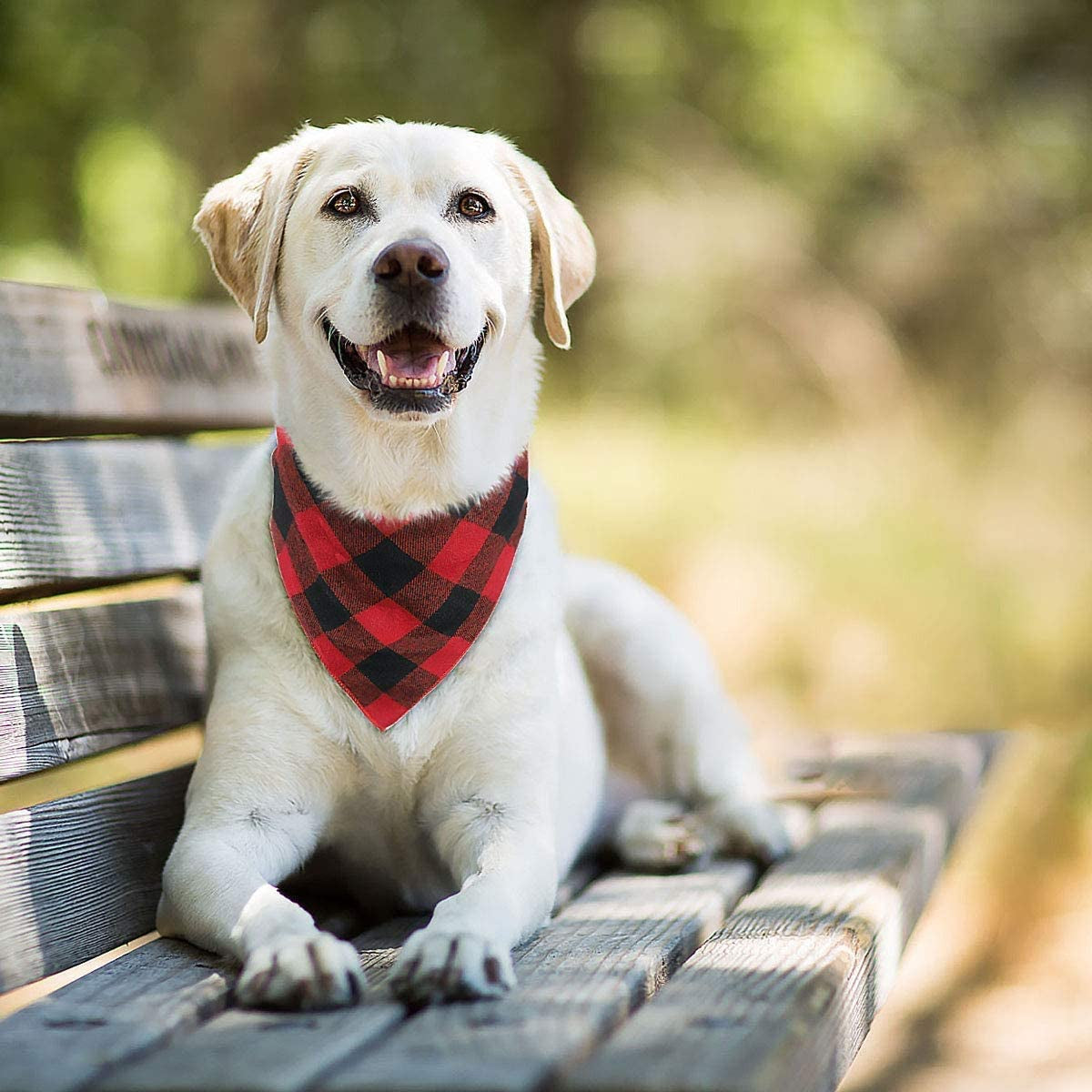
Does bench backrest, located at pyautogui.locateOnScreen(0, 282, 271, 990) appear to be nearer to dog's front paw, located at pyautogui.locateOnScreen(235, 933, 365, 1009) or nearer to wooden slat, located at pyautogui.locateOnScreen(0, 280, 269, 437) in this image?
wooden slat, located at pyautogui.locateOnScreen(0, 280, 269, 437)

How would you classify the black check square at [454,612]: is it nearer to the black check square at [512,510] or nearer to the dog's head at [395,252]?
the black check square at [512,510]

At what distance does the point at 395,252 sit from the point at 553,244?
48 cm

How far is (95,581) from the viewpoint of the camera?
8.50 ft

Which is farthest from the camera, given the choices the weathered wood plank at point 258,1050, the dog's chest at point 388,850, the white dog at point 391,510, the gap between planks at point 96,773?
the gap between planks at point 96,773

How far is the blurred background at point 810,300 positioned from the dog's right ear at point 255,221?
9.86 ft

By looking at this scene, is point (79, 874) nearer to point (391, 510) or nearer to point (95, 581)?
point (95, 581)

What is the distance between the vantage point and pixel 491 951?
5.65 feet

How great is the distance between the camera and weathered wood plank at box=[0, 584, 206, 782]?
224cm

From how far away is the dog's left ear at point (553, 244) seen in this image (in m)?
2.50

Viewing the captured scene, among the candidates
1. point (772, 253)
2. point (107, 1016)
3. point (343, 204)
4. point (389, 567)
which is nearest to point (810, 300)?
point (772, 253)

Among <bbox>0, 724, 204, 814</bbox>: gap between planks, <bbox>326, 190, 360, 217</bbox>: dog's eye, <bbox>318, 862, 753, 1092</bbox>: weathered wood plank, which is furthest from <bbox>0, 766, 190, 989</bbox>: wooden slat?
<bbox>0, 724, 204, 814</bbox>: gap between planks

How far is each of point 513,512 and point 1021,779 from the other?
359 cm

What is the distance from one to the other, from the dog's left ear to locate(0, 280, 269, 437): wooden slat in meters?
0.94

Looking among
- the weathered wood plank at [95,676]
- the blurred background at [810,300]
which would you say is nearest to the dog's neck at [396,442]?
the weathered wood plank at [95,676]
